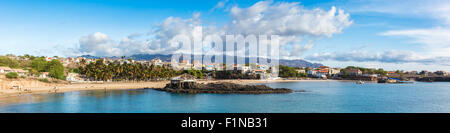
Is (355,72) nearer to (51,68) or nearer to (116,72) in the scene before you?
(116,72)

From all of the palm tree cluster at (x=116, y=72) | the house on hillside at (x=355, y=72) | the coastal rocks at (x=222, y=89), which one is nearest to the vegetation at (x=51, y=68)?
the palm tree cluster at (x=116, y=72)

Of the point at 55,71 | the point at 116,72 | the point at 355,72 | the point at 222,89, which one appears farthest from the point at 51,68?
the point at 355,72

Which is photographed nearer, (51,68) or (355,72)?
(51,68)

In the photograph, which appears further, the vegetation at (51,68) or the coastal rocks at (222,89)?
the vegetation at (51,68)

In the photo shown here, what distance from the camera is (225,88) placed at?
46.2 m

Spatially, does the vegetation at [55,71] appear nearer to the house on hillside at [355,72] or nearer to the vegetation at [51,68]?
the vegetation at [51,68]

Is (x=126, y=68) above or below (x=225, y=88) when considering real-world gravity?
above

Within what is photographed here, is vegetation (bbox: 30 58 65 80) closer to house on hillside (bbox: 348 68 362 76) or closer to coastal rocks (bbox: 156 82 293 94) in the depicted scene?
coastal rocks (bbox: 156 82 293 94)

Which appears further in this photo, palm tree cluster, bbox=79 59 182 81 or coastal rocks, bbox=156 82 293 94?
palm tree cluster, bbox=79 59 182 81

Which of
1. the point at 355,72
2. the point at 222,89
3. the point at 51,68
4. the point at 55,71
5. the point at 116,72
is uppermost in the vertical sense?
the point at 51,68

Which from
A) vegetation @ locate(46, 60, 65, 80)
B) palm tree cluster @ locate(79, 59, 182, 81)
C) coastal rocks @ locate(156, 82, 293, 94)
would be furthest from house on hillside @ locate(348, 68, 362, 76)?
vegetation @ locate(46, 60, 65, 80)
